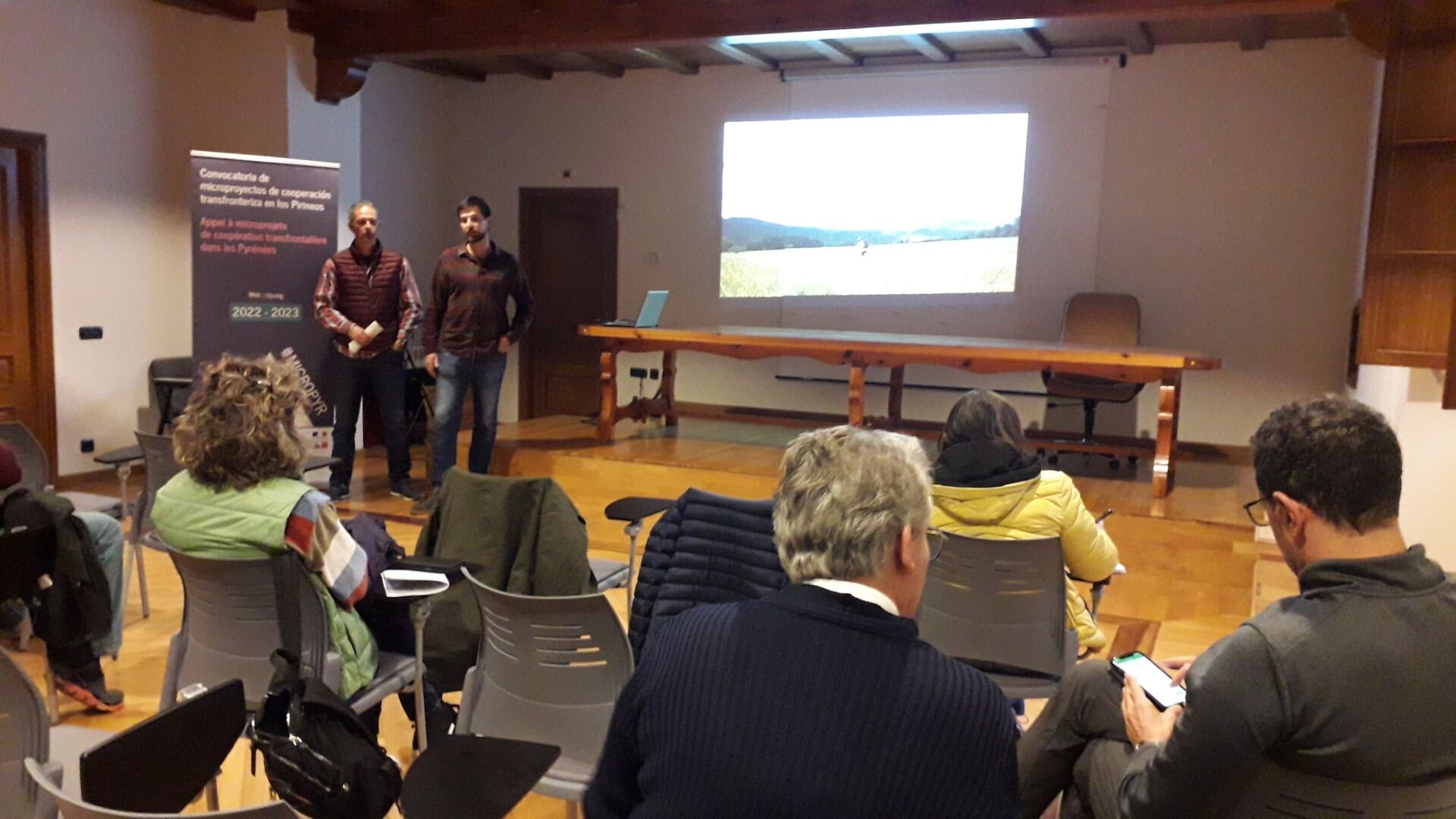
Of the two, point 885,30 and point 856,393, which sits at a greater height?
point 885,30

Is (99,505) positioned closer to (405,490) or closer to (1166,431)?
(405,490)

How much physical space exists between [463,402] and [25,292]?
2343 millimetres

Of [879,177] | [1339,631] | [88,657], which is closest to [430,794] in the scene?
[1339,631]

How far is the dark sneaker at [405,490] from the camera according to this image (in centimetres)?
573

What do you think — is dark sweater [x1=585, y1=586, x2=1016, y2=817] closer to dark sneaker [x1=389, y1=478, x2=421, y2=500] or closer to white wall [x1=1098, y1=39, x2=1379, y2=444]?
dark sneaker [x1=389, y1=478, x2=421, y2=500]

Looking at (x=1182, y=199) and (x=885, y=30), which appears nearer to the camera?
(x=885, y=30)

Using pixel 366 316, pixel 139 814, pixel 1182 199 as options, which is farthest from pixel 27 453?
pixel 1182 199

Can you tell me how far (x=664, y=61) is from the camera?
7305 mm

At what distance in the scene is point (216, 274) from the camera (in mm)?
5484

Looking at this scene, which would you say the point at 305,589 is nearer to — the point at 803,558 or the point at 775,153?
the point at 803,558

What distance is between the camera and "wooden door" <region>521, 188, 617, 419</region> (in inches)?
322

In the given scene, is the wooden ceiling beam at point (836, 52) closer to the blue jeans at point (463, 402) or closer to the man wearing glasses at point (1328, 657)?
the blue jeans at point (463, 402)

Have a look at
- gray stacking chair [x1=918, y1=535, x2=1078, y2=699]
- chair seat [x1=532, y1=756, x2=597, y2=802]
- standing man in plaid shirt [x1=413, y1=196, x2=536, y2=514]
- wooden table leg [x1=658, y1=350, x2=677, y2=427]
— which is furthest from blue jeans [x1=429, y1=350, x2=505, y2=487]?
chair seat [x1=532, y1=756, x2=597, y2=802]

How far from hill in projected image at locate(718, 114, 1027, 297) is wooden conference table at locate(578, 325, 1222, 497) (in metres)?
1.18
